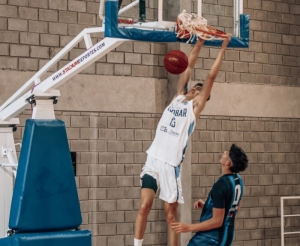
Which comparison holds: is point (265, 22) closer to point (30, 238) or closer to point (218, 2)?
point (218, 2)

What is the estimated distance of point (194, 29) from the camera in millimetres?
5629

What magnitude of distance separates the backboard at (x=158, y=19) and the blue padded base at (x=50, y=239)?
1693mm

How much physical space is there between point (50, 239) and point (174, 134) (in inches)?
63.4

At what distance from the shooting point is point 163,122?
627 cm

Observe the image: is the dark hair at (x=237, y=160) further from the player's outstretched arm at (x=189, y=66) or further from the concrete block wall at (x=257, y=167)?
the concrete block wall at (x=257, y=167)

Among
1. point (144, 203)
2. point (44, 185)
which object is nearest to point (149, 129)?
point (144, 203)

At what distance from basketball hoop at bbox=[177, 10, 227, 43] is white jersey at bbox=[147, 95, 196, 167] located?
0.74m

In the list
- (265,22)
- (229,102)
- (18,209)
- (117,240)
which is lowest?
(117,240)

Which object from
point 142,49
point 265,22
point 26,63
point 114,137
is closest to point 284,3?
point 265,22

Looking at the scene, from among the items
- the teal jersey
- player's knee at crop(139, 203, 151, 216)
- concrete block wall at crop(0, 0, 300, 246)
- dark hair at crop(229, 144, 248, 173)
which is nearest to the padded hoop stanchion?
player's knee at crop(139, 203, 151, 216)

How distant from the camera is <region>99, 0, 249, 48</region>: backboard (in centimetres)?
519

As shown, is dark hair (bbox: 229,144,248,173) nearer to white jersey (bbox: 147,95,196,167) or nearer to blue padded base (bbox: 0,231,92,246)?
white jersey (bbox: 147,95,196,167)

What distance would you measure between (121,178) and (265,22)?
3553mm

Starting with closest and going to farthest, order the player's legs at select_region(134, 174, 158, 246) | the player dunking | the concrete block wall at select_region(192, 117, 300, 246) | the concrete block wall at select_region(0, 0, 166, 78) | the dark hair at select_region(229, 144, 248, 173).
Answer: the dark hair at select_region(229, 144, 248, 173) → the player's legs at select_region(134, 174, 158, 246) → the player dunking → the concrete block wall at select_region(0, 0, 166, 78) → the concrete block wall at select_region(192, 117, 300, 246)
